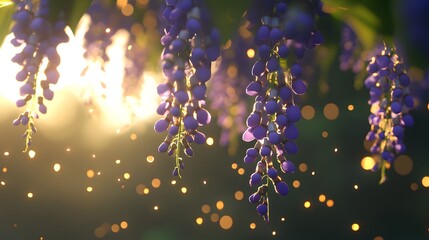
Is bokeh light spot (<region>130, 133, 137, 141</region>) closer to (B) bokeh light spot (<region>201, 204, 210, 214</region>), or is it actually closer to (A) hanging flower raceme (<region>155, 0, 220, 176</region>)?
(B) bokeh light spot (<region>201, 204, 210, 214</region>)

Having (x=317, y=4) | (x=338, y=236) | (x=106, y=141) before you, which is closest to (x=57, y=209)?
(x=106, y=141)

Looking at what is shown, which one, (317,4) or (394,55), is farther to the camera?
(394,55)

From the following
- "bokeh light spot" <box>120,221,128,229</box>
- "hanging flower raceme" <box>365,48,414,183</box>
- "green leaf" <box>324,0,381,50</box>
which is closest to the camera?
"green leaf" <box>324,0,381,50</box>

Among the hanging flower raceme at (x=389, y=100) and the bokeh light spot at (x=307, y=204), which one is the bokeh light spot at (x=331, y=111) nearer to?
the bokeh light spot at (x=307, y=204)

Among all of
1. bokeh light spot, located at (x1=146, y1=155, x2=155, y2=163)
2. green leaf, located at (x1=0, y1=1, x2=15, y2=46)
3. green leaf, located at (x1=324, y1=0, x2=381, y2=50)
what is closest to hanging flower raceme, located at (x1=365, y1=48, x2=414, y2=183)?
green leaf, located at (x1=324, y1=0, x2=381, y2=50)

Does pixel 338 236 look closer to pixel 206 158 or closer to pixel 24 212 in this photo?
pixel 206 158

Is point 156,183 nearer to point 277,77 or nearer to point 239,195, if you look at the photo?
point 239,195
